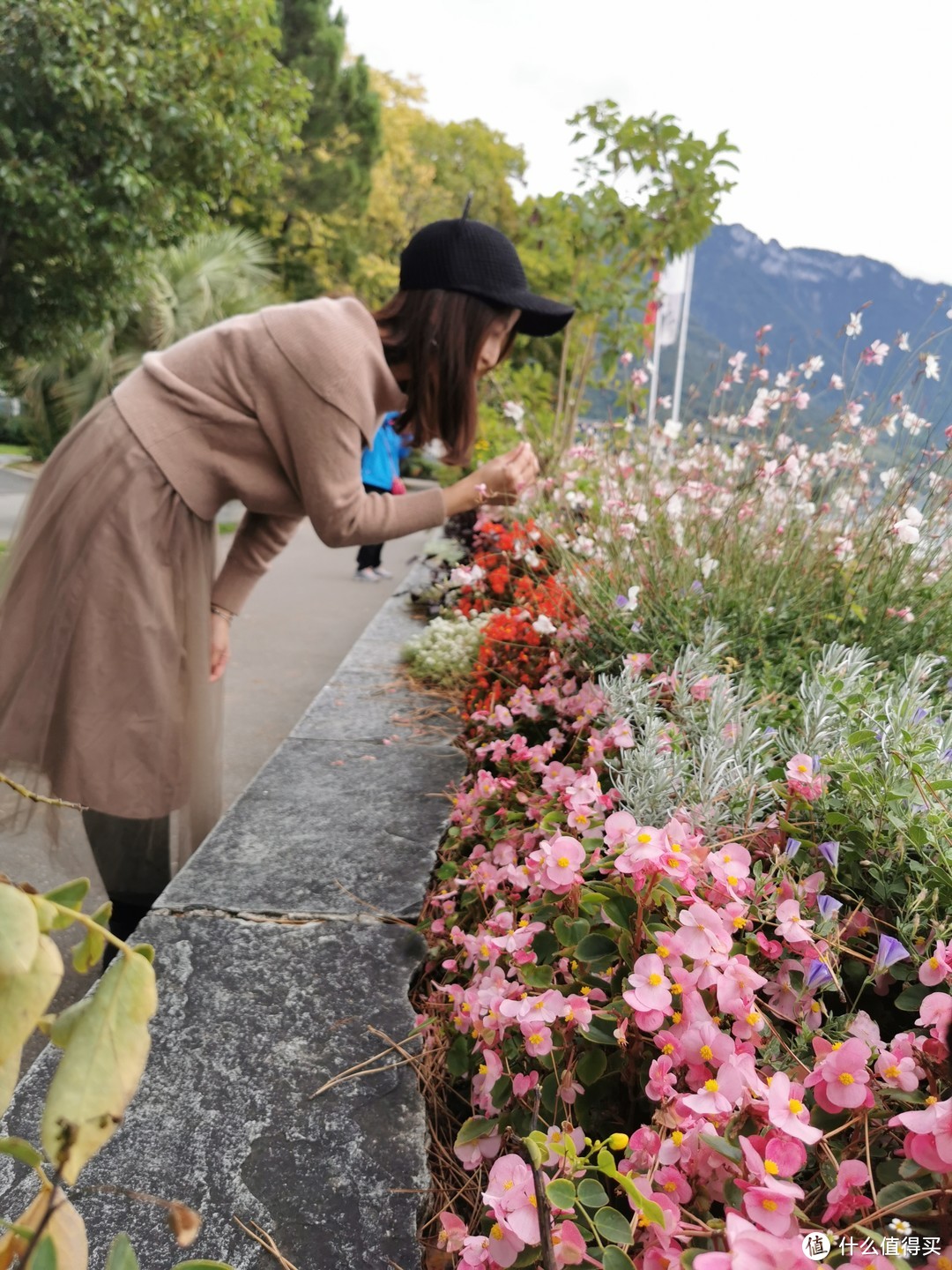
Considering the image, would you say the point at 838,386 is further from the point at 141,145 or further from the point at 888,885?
the point at 141,145

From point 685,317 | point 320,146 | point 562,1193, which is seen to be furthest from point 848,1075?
point 320,146

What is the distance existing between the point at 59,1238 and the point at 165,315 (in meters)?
14.8

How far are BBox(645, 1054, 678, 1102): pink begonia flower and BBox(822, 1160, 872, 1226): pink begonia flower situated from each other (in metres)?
0.20

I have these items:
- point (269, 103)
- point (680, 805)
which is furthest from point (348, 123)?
point (680, 805)

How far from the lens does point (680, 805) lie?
1.53m

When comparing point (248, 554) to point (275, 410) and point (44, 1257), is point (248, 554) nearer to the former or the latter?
point (275, 410)

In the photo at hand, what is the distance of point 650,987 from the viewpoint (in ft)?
3.41

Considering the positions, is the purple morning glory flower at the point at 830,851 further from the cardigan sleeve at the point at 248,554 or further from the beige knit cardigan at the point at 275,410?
the cardigan sleeve at the point at 248,554

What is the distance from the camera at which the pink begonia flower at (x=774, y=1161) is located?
851 mm

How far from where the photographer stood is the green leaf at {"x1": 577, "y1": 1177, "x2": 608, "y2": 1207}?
896 mm

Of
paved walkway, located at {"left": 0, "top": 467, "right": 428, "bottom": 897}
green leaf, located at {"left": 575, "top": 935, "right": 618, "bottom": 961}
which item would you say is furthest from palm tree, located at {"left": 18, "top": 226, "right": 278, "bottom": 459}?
green leaf, located at {"left": 575, "top": 935, "right": 618, "bottom": 961}

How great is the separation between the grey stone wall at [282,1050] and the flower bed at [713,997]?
0.10 metres

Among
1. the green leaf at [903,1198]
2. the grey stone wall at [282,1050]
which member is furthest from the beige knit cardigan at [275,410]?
the green leaf at [903,1198]

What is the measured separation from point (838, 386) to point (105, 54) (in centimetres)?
737
